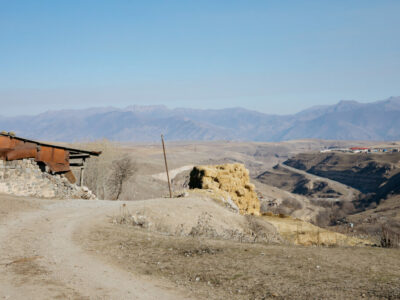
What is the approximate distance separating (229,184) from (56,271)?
24514 millimetres

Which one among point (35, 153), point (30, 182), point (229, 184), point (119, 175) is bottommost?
point (119, 175)

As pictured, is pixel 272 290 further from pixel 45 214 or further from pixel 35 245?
pixel 45 214

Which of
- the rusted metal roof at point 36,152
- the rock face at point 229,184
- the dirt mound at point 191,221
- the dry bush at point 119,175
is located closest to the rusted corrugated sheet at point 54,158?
the rusted metal roof at point 36,152

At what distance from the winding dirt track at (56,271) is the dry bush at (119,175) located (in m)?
27.7

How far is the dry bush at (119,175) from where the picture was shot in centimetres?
4519

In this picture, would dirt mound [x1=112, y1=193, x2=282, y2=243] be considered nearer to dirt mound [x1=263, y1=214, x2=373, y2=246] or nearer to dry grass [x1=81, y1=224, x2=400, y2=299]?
dirt mound [x1=263, y1=214, x2=373, y2=246]

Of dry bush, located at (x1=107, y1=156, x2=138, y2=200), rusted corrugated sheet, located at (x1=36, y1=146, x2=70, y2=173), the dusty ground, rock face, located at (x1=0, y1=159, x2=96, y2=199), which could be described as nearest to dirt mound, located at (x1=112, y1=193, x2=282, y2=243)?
the dusty ground

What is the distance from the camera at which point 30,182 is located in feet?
81.9

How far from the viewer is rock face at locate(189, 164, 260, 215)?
3234 centimetres

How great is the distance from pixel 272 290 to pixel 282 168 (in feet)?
592

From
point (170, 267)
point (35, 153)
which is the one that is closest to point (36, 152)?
point (35, 153)

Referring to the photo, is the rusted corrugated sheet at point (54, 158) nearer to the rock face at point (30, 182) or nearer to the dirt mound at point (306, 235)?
the rock face at point (30, 182)

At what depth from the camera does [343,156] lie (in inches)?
7067

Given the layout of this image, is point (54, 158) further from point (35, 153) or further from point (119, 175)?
point (119, 175)
